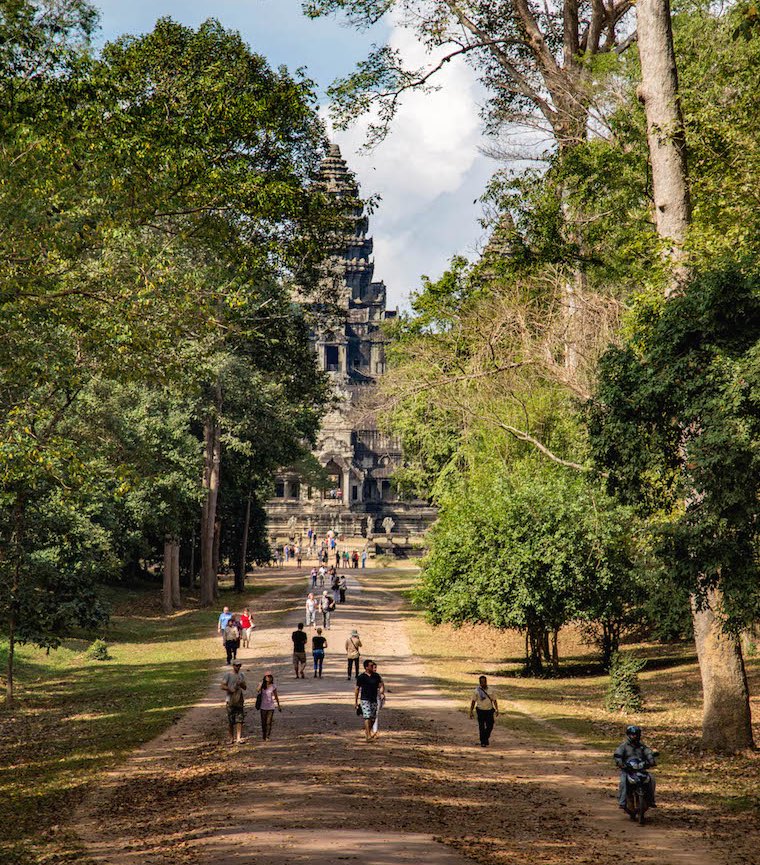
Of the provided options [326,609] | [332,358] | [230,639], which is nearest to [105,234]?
[230,639]

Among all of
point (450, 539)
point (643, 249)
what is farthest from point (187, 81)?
point (450, 539)

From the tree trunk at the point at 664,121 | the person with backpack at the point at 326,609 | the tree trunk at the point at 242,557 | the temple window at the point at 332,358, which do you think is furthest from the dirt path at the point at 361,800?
the temple window at the point at 332,358

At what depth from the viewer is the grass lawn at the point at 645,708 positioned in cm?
1467

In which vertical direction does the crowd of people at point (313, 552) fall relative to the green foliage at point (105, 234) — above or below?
below

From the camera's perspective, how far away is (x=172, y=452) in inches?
1660

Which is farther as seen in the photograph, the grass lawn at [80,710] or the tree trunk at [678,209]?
the tree trunk at [678,209]

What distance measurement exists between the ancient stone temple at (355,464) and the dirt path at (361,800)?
54920 mm

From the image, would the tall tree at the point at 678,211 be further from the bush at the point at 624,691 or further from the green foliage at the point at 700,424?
the bush at the point at 624,691

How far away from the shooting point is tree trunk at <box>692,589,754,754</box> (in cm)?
1794

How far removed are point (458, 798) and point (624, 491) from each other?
5339 millimetres

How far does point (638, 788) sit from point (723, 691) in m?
4.94

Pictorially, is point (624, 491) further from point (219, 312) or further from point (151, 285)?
point (219, 312)

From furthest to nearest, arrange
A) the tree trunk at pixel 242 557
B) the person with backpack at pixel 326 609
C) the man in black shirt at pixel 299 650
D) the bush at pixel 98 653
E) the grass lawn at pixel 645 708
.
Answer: the tree trunk at pixel 242 557 < the person with backpack at pixel 326 609 < the bush at pixel 98 653 < the man in black shirt at pixel 299 650 < the grass lawn at pixel 645 708

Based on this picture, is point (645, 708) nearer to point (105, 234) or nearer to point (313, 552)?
point (105, 234)
